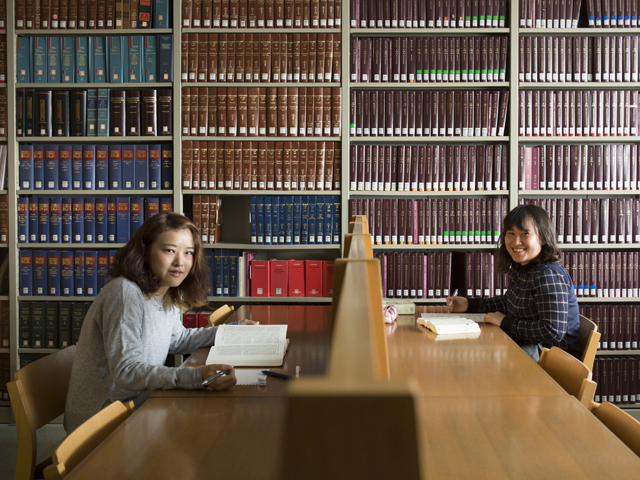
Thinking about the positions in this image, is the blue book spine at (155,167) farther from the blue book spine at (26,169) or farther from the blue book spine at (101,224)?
the blue book spine at (26,169)

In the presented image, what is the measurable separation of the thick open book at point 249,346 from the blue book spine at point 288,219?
3.86ft

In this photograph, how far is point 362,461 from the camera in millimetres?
316

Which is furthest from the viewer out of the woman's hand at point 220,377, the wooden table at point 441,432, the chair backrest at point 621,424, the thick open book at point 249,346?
the thick open book at point 249,346

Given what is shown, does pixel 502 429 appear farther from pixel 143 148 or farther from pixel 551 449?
pixel 143 148

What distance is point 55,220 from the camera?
2.87 m

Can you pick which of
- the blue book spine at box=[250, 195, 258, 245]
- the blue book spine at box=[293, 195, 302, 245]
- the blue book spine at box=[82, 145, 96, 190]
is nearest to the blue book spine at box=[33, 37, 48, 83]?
the blue book spine at box=[82, 145, 96, 190]

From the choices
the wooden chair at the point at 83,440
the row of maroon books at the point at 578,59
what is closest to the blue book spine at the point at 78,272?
the wooden chair at the point at 83,440

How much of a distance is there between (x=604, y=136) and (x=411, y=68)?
1.15 meters

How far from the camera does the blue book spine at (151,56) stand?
2.82m

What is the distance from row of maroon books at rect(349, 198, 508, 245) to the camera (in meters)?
2.81

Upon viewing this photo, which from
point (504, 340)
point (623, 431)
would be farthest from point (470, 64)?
point (623, 431)

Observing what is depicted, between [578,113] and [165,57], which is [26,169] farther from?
[578,113]

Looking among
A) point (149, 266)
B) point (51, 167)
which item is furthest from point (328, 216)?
point (51, 167)

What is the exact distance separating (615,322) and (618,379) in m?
0.33
